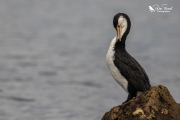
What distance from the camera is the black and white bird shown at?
533 inches

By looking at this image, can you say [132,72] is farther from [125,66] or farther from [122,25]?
[122,25]

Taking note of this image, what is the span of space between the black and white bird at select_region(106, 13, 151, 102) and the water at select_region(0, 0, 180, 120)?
765 centimetres

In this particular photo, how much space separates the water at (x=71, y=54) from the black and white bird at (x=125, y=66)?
7.65m

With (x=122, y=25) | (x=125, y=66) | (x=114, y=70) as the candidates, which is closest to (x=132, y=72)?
(x=125, y=66)

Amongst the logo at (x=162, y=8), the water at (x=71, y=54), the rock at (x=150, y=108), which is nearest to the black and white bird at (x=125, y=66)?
the rock at (x=150, y=108)

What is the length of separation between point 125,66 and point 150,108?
1.78m

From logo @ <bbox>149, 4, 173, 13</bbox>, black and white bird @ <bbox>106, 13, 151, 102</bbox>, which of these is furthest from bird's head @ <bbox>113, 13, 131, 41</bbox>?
logo @ <bbox>149, 4, 173, 13</bbox>

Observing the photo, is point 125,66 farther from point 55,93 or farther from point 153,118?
point 55,93

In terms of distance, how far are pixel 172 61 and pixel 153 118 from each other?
1786cm

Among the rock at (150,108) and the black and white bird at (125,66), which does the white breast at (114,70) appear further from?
the rock at (150,108)

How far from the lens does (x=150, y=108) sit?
475 inches

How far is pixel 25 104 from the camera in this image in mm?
24734

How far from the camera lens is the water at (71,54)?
24516mm

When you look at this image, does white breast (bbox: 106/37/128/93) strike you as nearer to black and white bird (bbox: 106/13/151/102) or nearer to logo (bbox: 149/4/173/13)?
black and white bird (bbox: 106/13/151/102)
